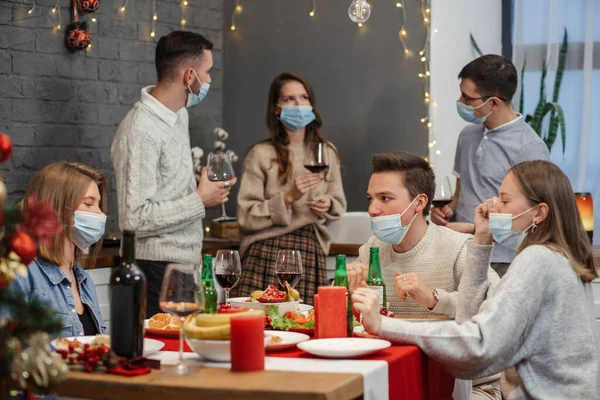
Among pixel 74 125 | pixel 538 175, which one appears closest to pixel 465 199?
pixel 538 175

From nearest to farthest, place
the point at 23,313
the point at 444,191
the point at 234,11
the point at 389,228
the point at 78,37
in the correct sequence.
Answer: the point at 23,313 < the point at 389,228 < the point at 444,191 < the point at 78,37 < the point at 234,11

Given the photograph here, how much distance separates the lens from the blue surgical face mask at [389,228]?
307 centimetres

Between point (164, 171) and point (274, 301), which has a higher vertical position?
point (164, 171)

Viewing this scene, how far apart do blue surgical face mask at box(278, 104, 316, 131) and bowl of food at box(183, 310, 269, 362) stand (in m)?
2.29

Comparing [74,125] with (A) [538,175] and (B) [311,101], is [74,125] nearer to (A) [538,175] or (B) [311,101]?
(B) [311,101]

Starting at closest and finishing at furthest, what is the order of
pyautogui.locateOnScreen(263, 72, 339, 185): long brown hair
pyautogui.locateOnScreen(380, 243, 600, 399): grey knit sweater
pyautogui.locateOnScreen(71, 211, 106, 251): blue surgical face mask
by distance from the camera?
pyautogui.locateOnScreen(380, 243, 600, 399): grey knit sweater < pyautogui.locateOnScreen(71, 211, 106, 251): blue surgical face mask < pyautogui.locateOnScreen(263, 72, 339, 185): long brown hair

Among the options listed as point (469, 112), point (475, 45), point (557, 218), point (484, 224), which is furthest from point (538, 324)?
point (475, 45)

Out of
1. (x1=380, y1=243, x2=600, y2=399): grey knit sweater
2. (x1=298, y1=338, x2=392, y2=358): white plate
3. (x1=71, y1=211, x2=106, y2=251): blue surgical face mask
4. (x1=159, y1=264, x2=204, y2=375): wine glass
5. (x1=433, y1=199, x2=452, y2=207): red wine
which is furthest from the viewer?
(x1=433, y1=199, x2=452, y2=207): red wine

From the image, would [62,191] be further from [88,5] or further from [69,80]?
[88,5]

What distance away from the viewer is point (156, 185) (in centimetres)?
391

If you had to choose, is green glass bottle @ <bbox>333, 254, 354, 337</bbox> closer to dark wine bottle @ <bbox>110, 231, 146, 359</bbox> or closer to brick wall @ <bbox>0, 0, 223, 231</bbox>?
dark wine bottle @ <bbox>110, 231, 146, 359</bbox>

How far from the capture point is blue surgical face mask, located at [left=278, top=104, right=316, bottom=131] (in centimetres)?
434

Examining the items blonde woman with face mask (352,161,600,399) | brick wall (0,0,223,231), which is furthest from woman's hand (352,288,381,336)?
brick wall (0,0,223,231)

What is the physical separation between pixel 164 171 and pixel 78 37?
1.05m
